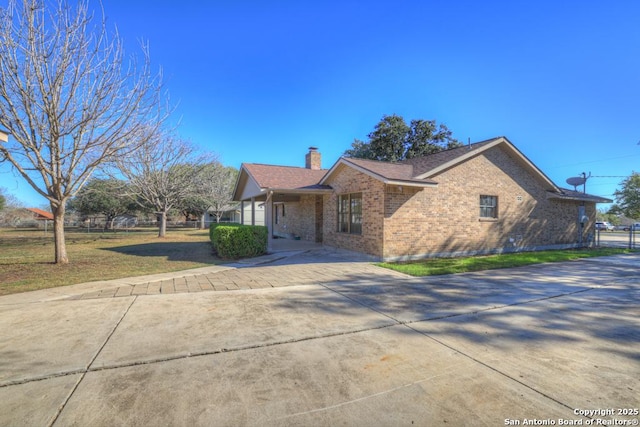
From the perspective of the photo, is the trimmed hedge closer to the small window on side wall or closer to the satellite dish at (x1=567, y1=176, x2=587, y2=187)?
the small window on side wall

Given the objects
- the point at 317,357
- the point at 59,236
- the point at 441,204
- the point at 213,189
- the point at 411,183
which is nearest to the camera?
the point at 317,357

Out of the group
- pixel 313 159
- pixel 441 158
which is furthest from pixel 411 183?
pixel 313 159

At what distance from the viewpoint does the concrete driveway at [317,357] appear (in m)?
2.44

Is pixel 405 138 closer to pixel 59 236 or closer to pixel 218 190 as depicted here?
pixel 218 190

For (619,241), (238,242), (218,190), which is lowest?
(619,241)

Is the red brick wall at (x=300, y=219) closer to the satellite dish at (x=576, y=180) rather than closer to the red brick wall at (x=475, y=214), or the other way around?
the red brick wall at (x=475, y=214)

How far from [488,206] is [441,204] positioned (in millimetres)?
2961

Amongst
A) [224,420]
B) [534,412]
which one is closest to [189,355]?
[224,420]

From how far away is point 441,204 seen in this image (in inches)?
453

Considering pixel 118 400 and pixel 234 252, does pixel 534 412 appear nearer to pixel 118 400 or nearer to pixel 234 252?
pixel 118 400

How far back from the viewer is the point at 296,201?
18.2 meters

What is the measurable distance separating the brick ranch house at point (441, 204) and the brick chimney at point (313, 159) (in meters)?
2.48

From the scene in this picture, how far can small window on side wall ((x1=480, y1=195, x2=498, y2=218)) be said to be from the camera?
12789 mm

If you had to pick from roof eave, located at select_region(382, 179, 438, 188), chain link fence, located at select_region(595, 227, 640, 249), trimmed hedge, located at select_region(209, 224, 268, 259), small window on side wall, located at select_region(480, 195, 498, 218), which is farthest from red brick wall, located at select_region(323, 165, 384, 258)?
chain link fence, located at select_region(595, 227, 640, 249)
